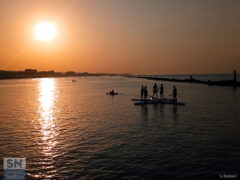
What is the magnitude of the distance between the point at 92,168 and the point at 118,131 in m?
6.76

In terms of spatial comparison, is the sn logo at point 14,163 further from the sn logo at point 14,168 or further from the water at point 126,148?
the water at point 126,148

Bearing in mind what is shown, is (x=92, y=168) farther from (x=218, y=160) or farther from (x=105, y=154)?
(x=218, y=160)

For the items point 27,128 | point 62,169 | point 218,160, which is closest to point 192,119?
point 218,160

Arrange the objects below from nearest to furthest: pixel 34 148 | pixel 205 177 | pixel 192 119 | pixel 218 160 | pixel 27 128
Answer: pixel 205 177
pixel 218 160
pixel 34 148
pixel 27 128
pixel 192 119

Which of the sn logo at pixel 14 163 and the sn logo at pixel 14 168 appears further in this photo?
the sn logo at pixel 14 163

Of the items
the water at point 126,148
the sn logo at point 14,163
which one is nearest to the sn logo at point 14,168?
the sn logo at point 14,163

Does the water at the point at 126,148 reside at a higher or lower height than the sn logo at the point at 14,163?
higher

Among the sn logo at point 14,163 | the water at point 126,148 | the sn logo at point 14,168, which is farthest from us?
the sn logo at point 14,163

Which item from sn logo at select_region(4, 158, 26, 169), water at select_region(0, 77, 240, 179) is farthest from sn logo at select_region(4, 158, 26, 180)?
water at select_region(0, 77, 240, 179)

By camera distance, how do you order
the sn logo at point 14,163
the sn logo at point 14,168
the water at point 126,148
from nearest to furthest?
the sn logo at point 14,168 < the water at point 126,148 < the sn logo at point 14,163

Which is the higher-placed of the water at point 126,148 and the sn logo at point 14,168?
the water at point 126,148

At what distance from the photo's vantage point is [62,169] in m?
10.1

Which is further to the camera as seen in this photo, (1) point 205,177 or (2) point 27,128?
(2) point 27,128

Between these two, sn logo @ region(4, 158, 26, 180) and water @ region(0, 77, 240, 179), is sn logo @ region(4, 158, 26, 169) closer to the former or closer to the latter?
sn logo @ region(4, 158, 26, 180)
